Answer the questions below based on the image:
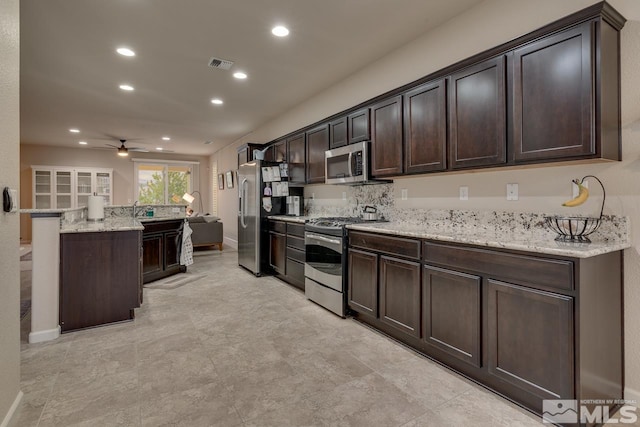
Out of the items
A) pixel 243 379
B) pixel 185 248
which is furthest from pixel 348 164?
pixel 185 248

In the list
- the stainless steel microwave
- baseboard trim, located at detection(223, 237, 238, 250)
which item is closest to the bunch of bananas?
the stainless steel microwave

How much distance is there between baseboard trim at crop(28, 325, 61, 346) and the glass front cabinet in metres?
A: 6.59

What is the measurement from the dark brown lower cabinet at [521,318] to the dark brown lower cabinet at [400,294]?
0.04 ft

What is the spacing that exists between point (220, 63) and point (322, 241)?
2314 millimetres

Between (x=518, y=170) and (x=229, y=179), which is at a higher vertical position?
(x=229, y=179)

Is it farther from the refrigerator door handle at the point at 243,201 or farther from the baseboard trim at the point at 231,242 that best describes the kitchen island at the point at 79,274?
the baseboard trim at the point at 231,242

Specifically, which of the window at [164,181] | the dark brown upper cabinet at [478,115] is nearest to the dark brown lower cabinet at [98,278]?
the dark brown upper cabinet at [478,115]

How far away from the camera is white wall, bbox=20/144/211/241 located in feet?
28.0

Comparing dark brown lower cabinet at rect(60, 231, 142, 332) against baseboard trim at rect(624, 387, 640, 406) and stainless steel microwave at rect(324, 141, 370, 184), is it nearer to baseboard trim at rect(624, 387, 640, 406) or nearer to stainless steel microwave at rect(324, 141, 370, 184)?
stainless steel microwave at rect(324, 141, 370, 184)

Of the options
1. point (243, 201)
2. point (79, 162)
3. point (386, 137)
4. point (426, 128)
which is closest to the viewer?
point (426, 128)

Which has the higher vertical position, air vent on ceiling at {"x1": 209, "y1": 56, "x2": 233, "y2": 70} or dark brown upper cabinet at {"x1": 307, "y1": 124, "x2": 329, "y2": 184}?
air vent on ceiling at {"x1": 209, "y1": 56, "x2": 233, "y2": 70}

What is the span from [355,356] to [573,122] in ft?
6.98

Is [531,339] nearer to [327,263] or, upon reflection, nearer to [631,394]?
[631,394]

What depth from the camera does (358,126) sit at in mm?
3643
